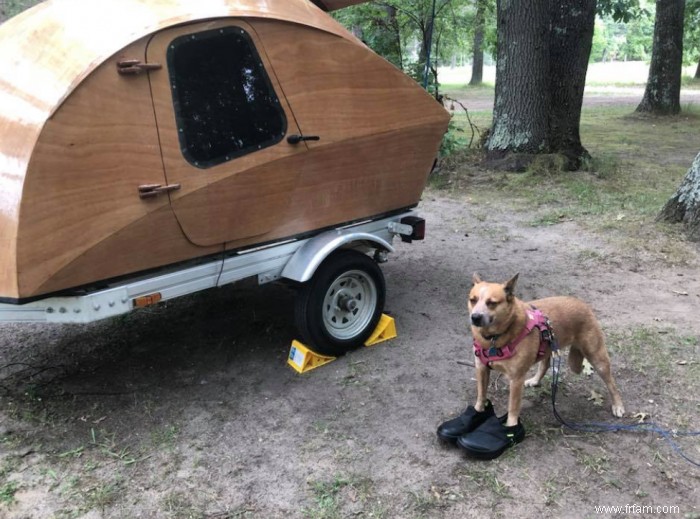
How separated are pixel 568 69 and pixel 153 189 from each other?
869 cm

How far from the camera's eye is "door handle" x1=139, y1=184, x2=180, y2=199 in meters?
3.17

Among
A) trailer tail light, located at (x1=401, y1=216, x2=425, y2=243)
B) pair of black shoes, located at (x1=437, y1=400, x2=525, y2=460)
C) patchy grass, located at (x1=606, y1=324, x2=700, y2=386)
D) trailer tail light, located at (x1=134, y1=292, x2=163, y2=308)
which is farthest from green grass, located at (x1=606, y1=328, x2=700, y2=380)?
trailer tail light, located at (x1=134, y1=292, x2=163, y2=308)

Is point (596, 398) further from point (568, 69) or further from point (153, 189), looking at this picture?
point (568, 69)

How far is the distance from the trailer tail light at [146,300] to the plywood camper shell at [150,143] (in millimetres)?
169

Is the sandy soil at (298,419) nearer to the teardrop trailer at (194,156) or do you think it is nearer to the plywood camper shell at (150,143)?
the teardrop trailer at (194,156)

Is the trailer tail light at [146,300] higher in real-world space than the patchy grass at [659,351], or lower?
higher

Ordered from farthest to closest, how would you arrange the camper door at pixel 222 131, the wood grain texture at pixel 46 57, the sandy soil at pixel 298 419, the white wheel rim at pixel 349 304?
the white wheel rim at pixel 349 304
the camper door at pixel 222 131
the sandy soil at pixel 298 419
the wood grain texture at pixel 46 57

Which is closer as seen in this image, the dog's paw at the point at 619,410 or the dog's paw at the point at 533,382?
the dog's paw at the point at 619,410

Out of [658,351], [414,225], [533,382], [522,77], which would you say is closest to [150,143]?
[414,225]

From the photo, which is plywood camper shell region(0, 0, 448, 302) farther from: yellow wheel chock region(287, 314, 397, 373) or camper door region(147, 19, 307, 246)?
yellow wheel chock region(287, 314, 397, 373)

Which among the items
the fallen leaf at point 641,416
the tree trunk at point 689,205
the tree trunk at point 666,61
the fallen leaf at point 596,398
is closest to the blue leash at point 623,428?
the fallen leaf at point 641,416

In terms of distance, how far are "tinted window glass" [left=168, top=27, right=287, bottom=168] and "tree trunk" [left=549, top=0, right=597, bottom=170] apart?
25.1ft

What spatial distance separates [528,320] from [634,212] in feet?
17.9

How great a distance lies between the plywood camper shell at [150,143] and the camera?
2889 mm
